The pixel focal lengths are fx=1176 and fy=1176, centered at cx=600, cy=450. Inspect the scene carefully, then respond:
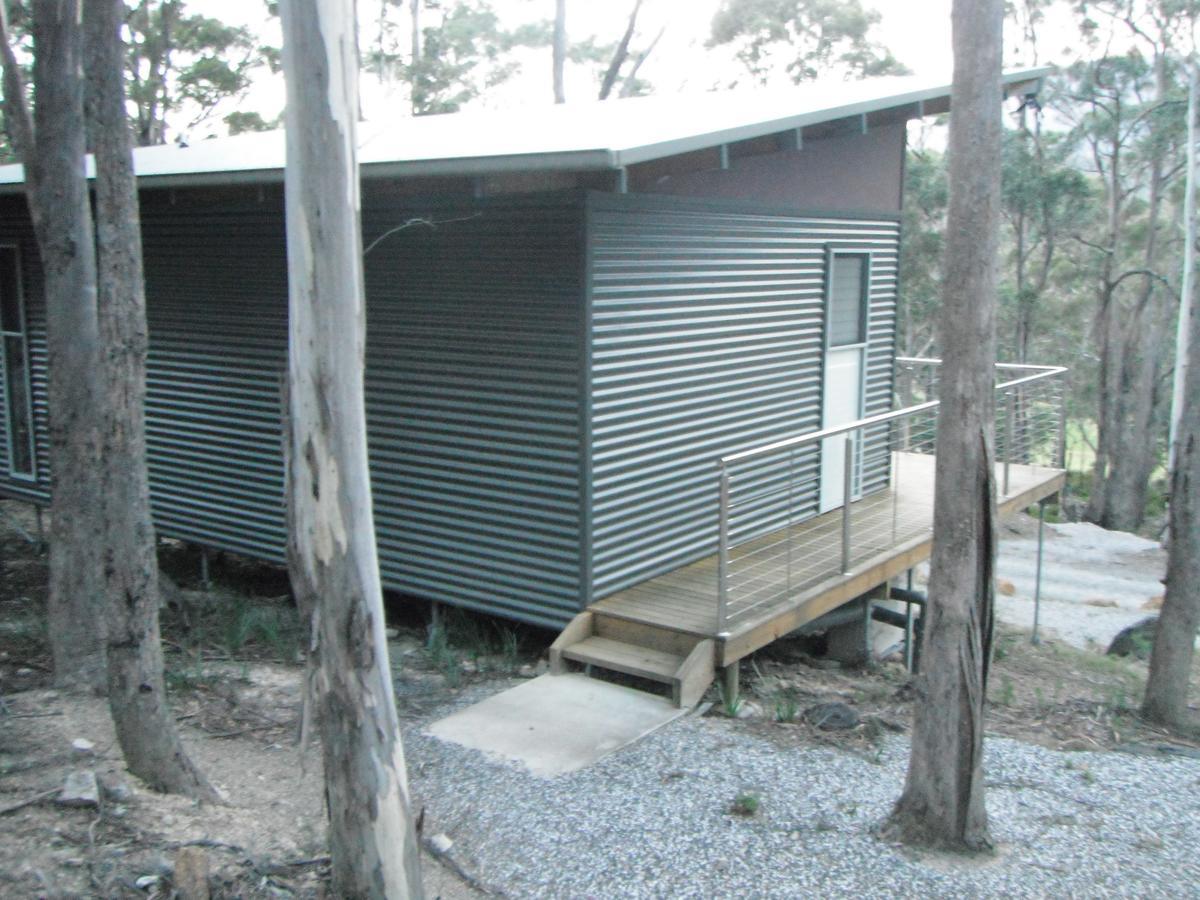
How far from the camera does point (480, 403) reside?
24.4ft

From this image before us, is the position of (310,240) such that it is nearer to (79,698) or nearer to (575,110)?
(79,698)

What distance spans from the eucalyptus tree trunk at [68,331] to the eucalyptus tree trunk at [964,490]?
425 cm

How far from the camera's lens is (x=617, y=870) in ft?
15.5

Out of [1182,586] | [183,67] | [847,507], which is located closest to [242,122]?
[183,67]

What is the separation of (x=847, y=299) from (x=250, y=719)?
5893mm

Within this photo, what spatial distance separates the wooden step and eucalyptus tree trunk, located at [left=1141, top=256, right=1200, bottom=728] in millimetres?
3473

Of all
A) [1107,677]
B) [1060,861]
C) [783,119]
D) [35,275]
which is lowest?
[1107,677]

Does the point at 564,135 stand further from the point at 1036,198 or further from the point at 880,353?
the point at 1036,198

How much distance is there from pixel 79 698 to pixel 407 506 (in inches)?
96.2

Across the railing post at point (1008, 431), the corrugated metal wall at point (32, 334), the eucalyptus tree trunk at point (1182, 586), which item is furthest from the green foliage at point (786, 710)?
the corrugated metal wall at point (32, 334)

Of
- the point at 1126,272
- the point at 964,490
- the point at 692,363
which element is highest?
the point at 1126,272

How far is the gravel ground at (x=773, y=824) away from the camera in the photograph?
4.68 m

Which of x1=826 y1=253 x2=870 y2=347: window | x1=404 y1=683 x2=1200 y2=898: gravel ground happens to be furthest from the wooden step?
x1=826 y1=253 x2=870 y2=347: window

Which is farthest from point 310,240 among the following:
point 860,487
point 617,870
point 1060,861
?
point 860,487
